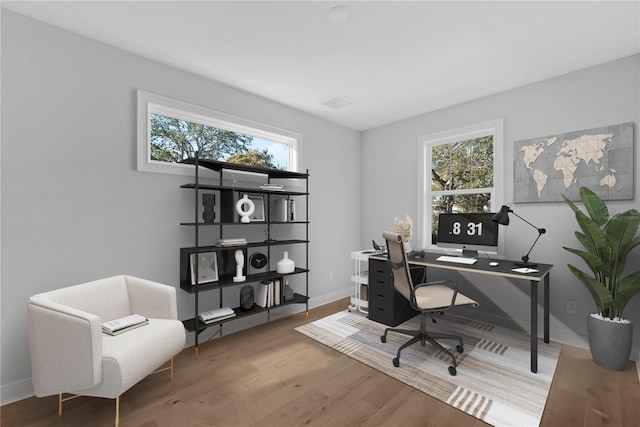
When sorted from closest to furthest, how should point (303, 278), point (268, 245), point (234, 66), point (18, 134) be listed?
point (18, 134), point (234, 66), point (268, 245), point (303, 278)

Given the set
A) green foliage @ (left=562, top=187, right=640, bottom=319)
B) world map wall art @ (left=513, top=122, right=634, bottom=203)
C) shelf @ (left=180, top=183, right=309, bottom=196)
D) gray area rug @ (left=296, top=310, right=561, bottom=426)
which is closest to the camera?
gray area rug @ (left=296, top=310, right=561, bottom=426)

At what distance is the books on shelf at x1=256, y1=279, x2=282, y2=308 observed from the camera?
10.7 ft


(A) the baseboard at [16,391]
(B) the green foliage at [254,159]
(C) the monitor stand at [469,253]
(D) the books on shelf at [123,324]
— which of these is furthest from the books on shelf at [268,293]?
(C) the monitor stand at [469,253]

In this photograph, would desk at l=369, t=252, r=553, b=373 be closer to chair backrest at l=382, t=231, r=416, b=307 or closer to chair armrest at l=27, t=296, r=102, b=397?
chair backrest at l=382, t=231, r=416, b=307

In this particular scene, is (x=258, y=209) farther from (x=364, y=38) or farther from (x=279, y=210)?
(x=364, y=38)

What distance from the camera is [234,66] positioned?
2.82m

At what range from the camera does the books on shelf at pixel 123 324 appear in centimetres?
200

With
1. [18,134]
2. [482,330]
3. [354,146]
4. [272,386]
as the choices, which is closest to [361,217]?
[354,146]

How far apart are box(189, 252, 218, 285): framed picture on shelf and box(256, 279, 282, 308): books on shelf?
56 centimetres

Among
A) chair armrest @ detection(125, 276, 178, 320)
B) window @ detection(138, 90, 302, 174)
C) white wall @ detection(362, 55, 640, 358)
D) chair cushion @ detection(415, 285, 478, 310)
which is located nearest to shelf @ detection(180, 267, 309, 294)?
chair armrest @ detection(125, 276, 178, 320)

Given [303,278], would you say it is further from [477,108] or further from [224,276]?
[477,108]

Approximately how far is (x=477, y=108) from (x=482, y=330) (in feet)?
→ 8.79

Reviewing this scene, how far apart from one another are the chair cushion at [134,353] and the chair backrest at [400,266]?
189 centimetres

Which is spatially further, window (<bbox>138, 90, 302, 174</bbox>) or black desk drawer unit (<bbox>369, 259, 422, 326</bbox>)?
black desk drawer unit (<bbox>369, 259, 422, 326</bbox>)
